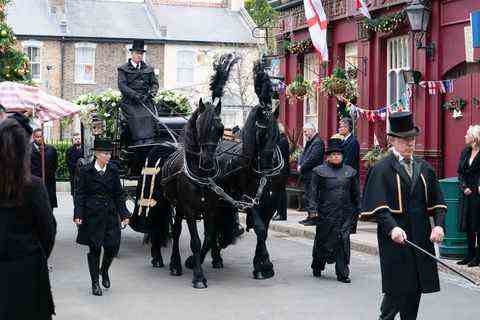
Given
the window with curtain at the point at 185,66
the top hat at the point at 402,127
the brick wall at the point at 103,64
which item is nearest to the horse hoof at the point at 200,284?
the top hat at the point at 402,127

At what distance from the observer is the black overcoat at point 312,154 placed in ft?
57.5

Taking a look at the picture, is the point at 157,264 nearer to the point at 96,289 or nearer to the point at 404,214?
the point at 96,289

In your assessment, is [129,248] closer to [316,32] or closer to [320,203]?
[320,203]

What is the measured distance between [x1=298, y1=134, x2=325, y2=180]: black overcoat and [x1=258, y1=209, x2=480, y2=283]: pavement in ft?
3.52

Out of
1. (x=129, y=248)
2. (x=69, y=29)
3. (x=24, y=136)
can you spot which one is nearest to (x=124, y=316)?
(x=24, y=136)

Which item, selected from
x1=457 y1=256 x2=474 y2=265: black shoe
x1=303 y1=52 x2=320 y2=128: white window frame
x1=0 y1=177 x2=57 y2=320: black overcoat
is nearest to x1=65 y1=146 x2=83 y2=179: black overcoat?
x1=303 y1=52 x2=320 y2=128: white window frame

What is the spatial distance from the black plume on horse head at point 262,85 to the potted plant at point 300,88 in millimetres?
11928

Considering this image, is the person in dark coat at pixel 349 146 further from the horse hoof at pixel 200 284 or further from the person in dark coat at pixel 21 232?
the person in dark coat at pixel 21 232

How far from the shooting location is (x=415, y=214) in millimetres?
7523

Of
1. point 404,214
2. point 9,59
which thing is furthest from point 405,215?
point 9,59

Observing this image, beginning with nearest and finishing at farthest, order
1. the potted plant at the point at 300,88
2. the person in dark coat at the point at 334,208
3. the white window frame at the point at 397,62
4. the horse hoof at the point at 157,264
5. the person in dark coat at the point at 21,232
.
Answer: the person in dark coat at the point at 21,232
the person in dark coat at the point at 334,208
the horse hoof at the point at 157,264
the white window frame at the point at 397,62
the potted plant at the point at 300,88

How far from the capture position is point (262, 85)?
38.8 feet

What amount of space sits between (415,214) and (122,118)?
8.11m

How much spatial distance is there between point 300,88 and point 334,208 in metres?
12.0
